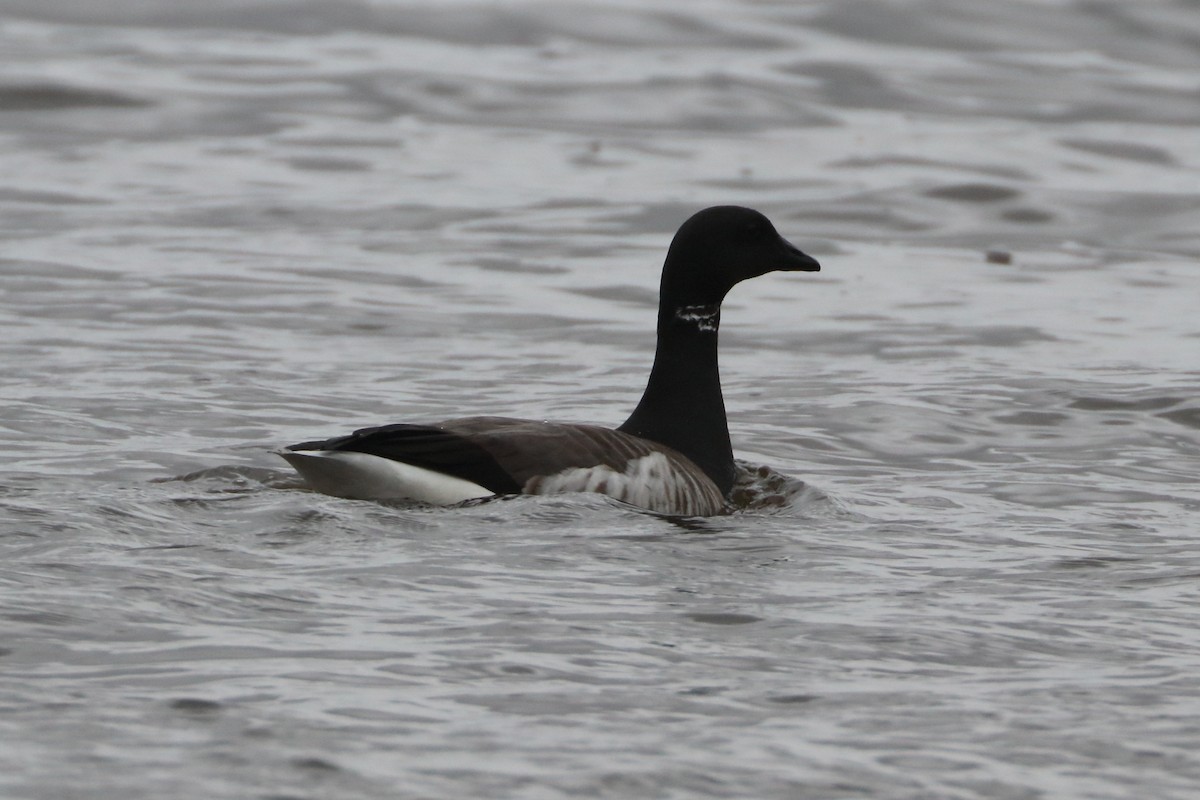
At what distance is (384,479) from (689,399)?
1818mm

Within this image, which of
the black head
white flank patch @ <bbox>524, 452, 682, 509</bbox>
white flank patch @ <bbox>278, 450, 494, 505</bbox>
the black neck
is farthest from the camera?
the black head

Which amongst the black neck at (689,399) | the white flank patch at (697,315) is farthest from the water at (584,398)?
the white flank patch at (697,315)

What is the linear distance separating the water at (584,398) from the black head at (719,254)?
1.03 metres

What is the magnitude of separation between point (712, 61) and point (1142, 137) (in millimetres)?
5914

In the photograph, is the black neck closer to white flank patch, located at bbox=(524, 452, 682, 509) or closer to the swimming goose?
the swimming goose

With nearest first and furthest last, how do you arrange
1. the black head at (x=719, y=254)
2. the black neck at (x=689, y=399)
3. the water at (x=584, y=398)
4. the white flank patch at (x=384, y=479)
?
the water at (x=584, y=398), the white flank patch at (x=384, y=479), the black neck at (x=689, y=399), the black head at (x=719, y=254)

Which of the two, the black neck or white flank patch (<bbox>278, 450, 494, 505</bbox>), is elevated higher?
the black neck

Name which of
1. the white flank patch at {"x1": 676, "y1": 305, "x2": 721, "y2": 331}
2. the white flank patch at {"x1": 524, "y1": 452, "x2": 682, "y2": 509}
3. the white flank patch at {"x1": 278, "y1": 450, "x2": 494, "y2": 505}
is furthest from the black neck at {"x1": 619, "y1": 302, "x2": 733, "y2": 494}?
the white flank patch at {"x1": 278, "y1": 450, "x2": 494, "y2": 505}

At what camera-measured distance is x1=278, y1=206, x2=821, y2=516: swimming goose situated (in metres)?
8.14

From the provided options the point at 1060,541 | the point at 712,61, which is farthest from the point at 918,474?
the point at 712,61

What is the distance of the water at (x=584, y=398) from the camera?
5426 mm

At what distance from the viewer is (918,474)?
388 inches

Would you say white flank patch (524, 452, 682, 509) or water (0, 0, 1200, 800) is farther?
white flank patch (524, 452, 682, 509)

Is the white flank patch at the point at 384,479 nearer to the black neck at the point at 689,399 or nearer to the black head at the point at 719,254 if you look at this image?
the black neck at the point at 689,399
